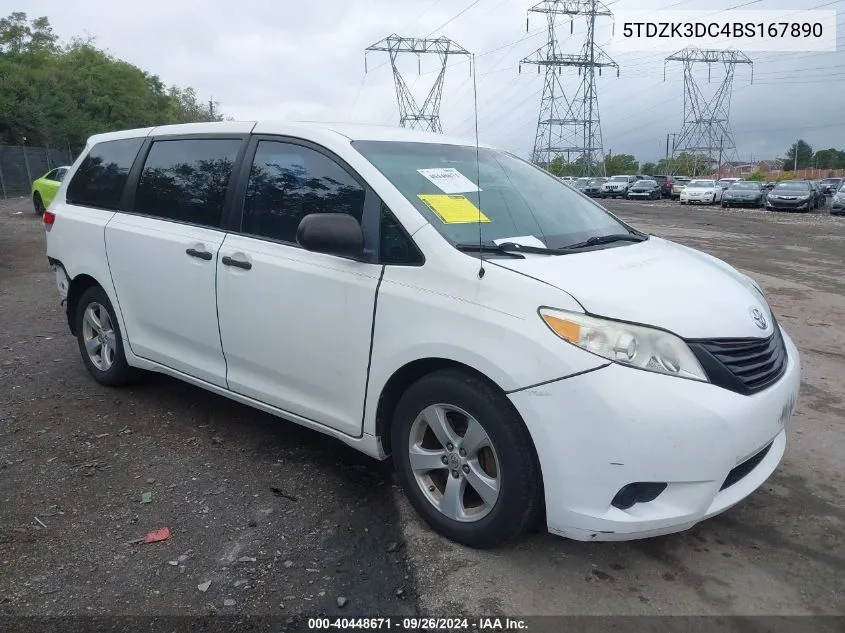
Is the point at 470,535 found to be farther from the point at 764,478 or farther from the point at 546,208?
the point at 546,208

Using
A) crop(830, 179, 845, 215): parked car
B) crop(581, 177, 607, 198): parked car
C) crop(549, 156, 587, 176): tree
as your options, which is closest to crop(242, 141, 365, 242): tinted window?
crop(830, 179, 845, 215): parked car

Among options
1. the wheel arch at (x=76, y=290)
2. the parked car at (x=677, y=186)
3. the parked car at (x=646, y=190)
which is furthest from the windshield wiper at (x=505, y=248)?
the parked car at (x=677, y=186)

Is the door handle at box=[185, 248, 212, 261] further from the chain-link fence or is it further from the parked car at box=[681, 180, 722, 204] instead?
the parked car at box=[681, 180, 722, 204]

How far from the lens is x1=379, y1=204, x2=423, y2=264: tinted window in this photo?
3035 mm

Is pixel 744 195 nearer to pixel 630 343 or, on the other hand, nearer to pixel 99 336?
pixel 99 336

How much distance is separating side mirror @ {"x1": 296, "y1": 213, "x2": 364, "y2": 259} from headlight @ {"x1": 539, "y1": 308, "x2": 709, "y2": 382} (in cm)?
97

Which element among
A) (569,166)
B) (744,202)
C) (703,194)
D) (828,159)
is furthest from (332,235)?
(828,159)

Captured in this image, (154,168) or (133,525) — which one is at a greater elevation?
(154,168)

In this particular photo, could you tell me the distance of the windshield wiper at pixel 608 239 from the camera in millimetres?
3362

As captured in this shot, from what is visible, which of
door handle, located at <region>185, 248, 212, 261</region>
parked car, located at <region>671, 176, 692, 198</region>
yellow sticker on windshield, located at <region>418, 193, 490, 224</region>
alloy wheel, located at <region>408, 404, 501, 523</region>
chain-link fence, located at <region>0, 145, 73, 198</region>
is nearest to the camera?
alloy wheel, located at <region>408, 404, 501, 523</region>

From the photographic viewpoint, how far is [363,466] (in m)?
3.81

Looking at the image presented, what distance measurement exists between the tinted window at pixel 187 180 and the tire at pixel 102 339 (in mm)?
787

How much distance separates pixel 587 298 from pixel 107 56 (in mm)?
61661

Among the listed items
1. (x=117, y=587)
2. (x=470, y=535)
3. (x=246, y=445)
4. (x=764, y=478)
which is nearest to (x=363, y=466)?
(x=246, y=445)
